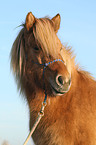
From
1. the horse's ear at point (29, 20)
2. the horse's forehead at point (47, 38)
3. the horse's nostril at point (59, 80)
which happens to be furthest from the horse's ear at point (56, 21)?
the horse's nostril at point (59, 80)

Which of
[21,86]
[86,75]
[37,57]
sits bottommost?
[86,75]

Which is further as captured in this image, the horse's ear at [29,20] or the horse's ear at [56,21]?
the horse's ear at [56,21]

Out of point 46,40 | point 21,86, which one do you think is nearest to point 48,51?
point 46,40

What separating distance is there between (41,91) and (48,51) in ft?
3.07

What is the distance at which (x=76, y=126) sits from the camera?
194 inches

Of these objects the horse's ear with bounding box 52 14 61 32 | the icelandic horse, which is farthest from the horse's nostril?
the horse's ear with bounding box 52 14 61 32

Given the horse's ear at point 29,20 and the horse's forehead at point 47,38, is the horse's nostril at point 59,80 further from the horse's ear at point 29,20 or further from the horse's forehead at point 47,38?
the horse's ear at point 29,20

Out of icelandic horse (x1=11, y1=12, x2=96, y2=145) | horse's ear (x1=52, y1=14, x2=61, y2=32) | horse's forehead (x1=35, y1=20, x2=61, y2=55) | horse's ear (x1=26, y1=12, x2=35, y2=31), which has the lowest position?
icelandic horse (x1=11, y1=12, x2=96, y2=145)

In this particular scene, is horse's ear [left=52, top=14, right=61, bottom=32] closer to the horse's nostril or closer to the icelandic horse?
the icelandic horse

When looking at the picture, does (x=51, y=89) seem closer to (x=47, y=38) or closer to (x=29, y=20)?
(x=47, y=38)

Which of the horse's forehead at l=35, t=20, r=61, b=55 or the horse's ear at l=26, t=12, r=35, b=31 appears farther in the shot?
the horse's ear at l=26, t=12, r=35, b=31

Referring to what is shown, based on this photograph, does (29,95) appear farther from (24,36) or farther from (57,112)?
(24,36)

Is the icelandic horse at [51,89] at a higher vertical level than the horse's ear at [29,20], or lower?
lower

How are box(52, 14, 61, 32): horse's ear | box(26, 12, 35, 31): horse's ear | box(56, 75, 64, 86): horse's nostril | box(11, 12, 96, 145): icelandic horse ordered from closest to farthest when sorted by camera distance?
box(56, 75, 64, 86): horse's nostril → box(11, 12, 96, 145): icelandic horse → box(26, 12, 35, 31): horse's ear → box(52, 14, 61, 32): horse's ear
